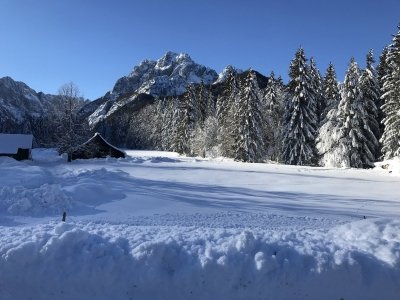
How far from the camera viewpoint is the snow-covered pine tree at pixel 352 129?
1499 inches

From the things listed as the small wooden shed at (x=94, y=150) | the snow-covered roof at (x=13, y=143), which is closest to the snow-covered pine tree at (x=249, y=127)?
the small wooden shed at (x=94, y=150)

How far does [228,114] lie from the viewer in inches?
2249

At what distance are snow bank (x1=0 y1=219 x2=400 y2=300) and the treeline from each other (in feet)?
89.6

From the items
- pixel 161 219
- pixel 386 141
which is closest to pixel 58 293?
pixel 161 219

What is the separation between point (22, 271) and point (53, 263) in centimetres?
64

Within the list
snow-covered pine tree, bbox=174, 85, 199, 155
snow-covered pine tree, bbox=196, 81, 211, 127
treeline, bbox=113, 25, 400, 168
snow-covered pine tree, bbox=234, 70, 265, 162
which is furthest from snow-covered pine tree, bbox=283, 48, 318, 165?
snow-covered pine tree, bbox=196, 81, 211, 127

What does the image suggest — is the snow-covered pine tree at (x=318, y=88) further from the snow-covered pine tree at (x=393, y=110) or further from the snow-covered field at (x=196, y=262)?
the snow-covered field at (x=196, y=262)

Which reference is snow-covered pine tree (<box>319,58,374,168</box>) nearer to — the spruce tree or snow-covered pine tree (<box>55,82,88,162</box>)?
the spruce tree

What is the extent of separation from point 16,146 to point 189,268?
46738 millimetres

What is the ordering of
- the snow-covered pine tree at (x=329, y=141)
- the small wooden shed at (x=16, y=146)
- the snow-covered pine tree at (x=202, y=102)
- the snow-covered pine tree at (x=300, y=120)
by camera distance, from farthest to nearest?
the snow-covered pine tree at (x=202, y=102) < the small wooden shed at (x=16, y=146) < the snow-covered pine tree at (x=300, y=120) < the snow-covered pine tree at (x=329, y=141)

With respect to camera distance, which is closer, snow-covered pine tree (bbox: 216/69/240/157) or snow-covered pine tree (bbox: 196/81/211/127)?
snow-covered pine tree (bbox: 216/69/240/157)

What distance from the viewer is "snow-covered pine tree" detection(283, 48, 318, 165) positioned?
147ft

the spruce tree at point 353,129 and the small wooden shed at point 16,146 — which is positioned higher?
the spruce tree at point 353,129

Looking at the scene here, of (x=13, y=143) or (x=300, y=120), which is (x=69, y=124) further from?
(x=300, y=120)
